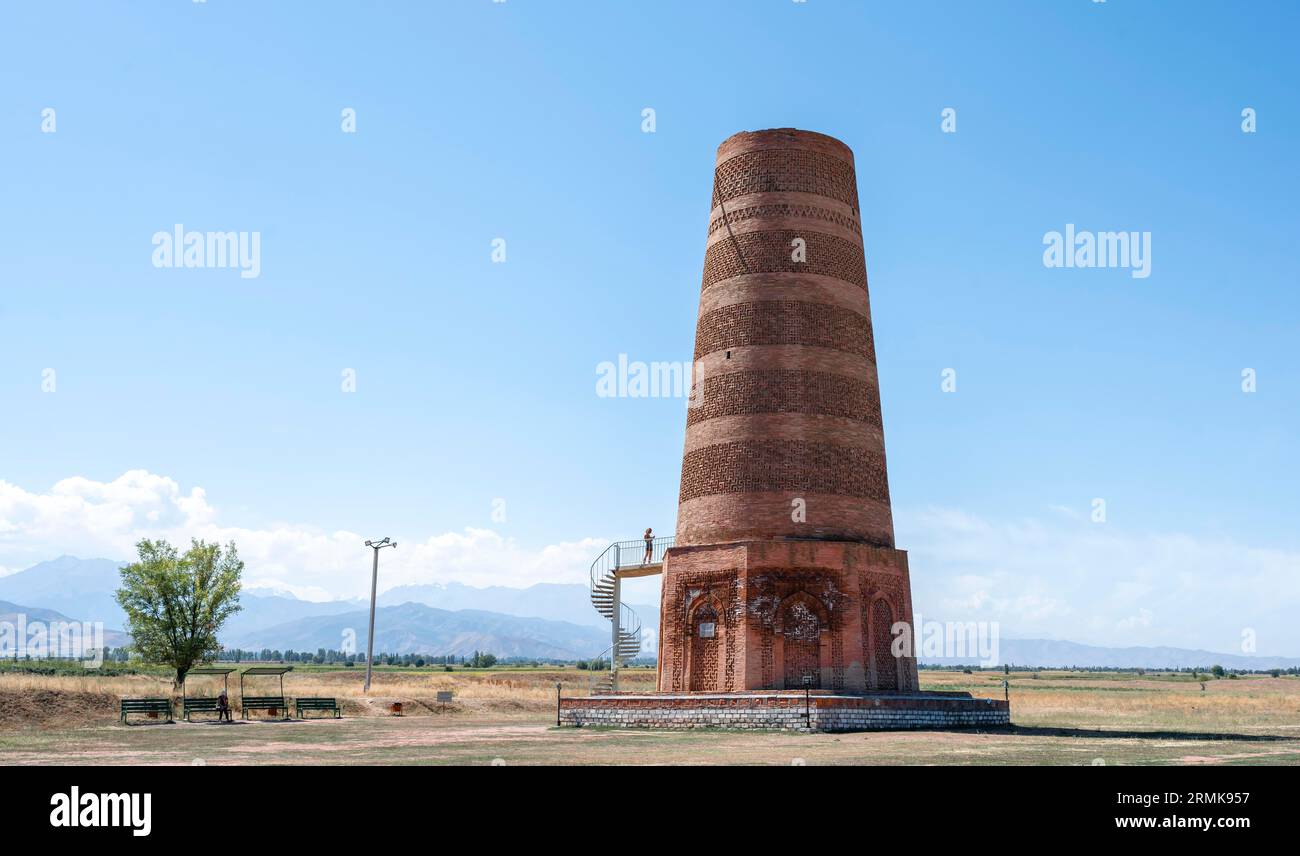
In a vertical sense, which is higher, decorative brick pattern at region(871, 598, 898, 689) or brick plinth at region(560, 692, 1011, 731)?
decorative brick pattern at region(871, 598, 898, 689)

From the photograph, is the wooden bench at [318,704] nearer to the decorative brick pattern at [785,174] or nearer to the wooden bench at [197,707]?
the wooden bench at [197,707]

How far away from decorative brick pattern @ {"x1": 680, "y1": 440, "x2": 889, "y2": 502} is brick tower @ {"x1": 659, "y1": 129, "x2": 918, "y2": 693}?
0.11ft

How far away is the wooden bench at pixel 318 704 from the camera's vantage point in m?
33.2

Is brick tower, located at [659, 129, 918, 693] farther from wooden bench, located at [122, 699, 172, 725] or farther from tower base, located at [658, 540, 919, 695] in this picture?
wooden bench, located at [122, 699, 172, 725]

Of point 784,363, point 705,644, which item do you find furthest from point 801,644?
point 784,363

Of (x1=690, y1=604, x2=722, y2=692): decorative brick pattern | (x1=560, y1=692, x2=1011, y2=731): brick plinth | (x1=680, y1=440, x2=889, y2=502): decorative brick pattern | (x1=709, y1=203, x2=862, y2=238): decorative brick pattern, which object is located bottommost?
(x1=560, y1=692, x2=1011, y2=731): brick plinth

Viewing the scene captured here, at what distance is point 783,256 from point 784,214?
116 centimetres

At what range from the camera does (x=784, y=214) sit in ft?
92.3

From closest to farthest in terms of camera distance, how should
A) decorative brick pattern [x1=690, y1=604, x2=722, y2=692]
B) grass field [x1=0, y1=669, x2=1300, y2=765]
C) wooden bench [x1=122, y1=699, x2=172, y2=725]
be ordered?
grass field [x1=0, y1=669, x2=1300, y2=765] → decorative brick pattern [x1=690, y1=604, x2=722, y2=692] → wooden bench [x1=122, y1=699, x2=172, y2=725]

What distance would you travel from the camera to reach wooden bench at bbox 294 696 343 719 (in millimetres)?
33156

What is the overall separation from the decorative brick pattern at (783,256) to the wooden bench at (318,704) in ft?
56.5

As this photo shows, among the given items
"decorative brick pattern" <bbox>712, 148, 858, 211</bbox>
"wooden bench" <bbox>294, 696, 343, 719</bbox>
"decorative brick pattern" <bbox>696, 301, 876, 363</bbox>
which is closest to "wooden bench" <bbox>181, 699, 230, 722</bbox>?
"wooden bench" <bbox>294, 696, 343, 719</bbox>
